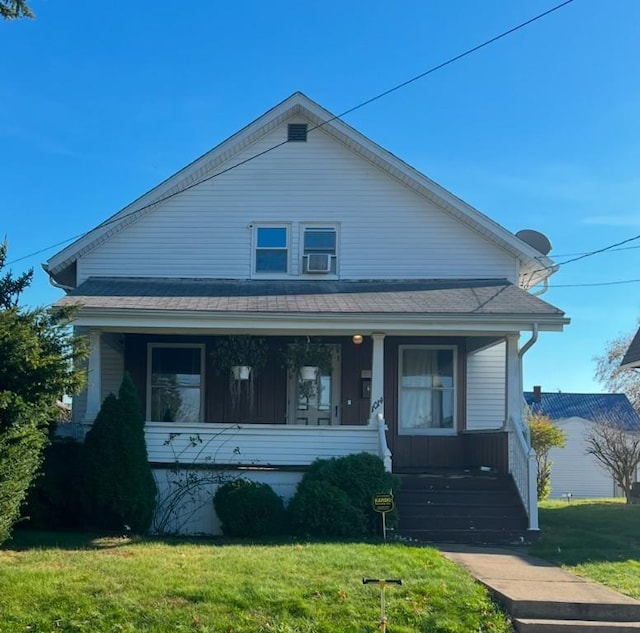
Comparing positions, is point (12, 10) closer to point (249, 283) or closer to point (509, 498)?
point (249, 283)

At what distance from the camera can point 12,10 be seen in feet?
29.9

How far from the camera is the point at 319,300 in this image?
1334 centimetres

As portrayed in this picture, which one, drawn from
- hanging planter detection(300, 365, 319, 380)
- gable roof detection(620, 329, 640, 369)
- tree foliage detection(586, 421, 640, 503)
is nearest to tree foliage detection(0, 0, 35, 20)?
hanging planter detection(300, 365, 319, 380)

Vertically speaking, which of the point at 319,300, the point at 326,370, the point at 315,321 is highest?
the point at 319,300

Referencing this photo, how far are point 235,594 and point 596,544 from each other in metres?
5.88

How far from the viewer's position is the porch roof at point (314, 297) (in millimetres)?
12547

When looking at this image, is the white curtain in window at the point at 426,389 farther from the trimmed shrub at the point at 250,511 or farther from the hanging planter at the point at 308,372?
the trimmed shrub at the point at 250,511

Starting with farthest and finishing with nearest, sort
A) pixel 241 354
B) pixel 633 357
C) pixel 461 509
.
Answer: pixel 633 357 → pixel 241 354 → pixel 461 509

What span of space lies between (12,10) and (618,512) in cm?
1298

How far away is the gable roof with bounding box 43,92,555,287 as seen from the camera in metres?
15.1

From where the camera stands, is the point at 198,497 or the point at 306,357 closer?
the point at 198,497

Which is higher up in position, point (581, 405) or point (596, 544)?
point (581, 405)

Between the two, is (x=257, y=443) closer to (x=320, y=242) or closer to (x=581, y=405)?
(x=320, y=242)

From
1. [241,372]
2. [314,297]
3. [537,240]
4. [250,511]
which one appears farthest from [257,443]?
[537,240]
